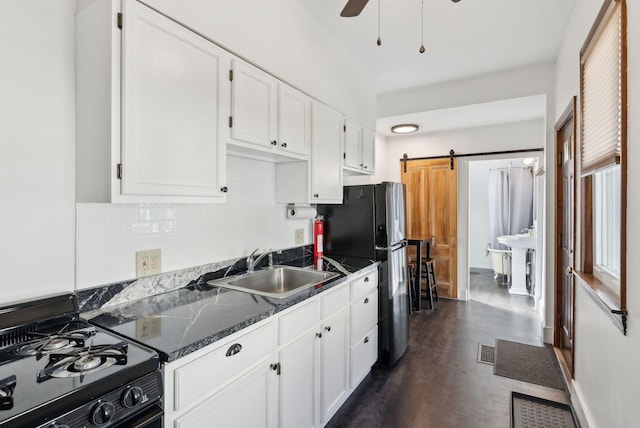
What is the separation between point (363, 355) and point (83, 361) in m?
1.95

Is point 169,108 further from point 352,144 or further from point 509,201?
point 509,201

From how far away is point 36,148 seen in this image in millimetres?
1312

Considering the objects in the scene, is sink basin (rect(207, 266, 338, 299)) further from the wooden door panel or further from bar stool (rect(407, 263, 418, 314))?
bar stool (rect(407, 263, 418, 314))

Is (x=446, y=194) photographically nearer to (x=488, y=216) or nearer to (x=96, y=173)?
(x=488, y=216)

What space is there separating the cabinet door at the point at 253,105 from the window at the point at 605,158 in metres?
1.62

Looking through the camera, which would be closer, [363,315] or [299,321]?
[299,321]

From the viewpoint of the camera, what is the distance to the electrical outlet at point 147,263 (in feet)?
5.39

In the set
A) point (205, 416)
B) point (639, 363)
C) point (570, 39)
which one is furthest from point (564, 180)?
point (205, 416)

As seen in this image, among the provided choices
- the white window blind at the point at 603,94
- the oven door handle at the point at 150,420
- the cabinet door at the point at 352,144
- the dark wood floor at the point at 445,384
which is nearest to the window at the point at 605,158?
the white window blind at the point at 603,94

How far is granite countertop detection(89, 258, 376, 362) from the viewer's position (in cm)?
117

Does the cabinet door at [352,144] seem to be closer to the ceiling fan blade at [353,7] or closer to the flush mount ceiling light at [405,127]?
the ceiling fan blade at [353,7]

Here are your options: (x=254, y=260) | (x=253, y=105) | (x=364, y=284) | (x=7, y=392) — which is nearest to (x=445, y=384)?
(x=364, y=284)

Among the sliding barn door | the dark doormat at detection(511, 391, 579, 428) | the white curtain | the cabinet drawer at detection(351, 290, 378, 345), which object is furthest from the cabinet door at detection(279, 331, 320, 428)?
the white curtain

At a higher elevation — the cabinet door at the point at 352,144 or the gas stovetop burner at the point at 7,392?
the cabinet door at the point at 352,144
